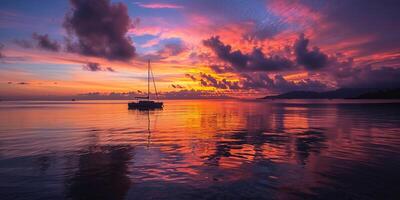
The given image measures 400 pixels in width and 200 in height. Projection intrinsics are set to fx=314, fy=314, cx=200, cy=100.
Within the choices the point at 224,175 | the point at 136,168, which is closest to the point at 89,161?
the point at 136,168

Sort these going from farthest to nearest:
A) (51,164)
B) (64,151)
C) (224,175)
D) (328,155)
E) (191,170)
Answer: (64,151) → (328,155) → (51,164) → (191,170) → (224,175)

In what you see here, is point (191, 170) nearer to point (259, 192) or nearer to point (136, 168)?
point (136, 168)

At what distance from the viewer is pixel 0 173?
61.3 feet

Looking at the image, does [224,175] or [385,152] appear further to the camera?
[385,152]

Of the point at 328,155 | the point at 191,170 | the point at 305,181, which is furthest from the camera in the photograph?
the point at 328,155

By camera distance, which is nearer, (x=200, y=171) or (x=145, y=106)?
(x=200, y=171)

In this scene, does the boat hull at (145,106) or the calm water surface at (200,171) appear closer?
the calm water surface at (200,171)

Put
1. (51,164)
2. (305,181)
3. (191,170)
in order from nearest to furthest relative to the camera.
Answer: (305,181)
(191,170)
(51,164)

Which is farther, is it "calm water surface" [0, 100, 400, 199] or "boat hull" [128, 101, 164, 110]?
"boat hull" [128, 101, 164, 110]

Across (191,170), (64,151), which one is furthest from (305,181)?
(64,151)

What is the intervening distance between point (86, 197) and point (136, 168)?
599cm

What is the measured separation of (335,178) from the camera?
1739 centimetres

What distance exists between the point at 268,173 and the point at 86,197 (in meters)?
10.2

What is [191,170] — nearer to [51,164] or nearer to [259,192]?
[259,192]
